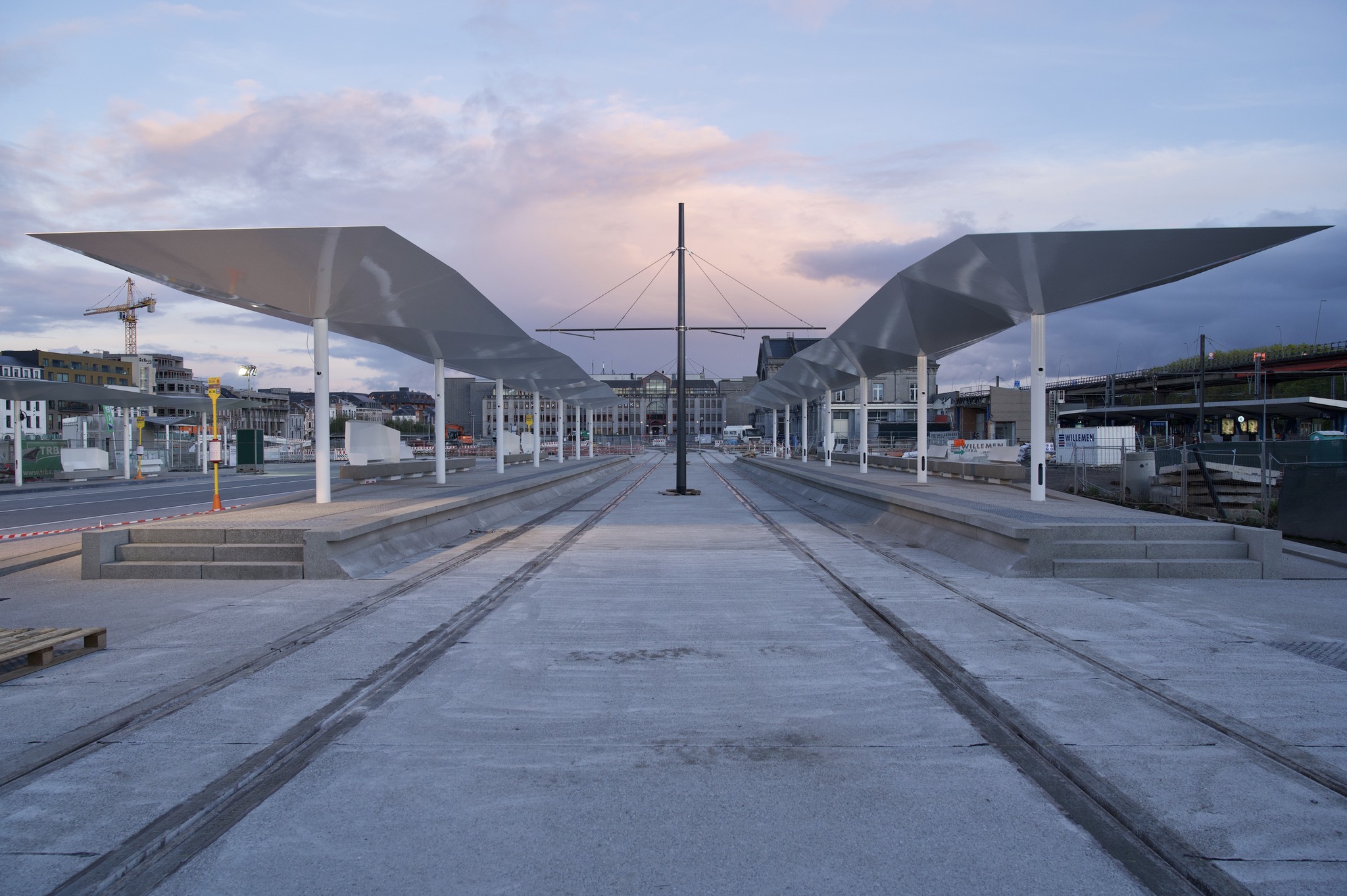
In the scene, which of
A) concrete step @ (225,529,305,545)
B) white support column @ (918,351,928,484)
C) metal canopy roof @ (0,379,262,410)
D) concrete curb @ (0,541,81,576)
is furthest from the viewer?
metal canopy roof @ (0,379,262,410)

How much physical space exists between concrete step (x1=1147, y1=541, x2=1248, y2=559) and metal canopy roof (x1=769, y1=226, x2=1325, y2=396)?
16.7 ft

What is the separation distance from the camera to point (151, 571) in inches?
429

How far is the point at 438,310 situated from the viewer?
17625mm

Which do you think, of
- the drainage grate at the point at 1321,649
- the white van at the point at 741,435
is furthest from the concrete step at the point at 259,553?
the white van at the point at 741,435

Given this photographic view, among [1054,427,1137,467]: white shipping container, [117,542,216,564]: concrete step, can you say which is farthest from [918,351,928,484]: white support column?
[1054,427,1137,467]: white shipping container

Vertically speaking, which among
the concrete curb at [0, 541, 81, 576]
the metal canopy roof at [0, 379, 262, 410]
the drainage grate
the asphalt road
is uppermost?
the metal canopy roof at [0, 379, 262, 410]

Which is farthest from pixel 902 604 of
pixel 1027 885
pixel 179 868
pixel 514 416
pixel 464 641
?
pixel 514 416

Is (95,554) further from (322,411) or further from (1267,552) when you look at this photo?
(1267,552)

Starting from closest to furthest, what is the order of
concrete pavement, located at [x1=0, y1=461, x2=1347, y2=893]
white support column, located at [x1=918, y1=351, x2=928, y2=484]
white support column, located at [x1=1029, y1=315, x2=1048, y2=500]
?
1. concrete pavement, located at [x1=0, y1=461, x2=1347, y2=893]
2. white support column, located at [x1=1029, y1=315, x2=1048, y2=500]
3. white support column, located at [x1=918, y1=351, x2=928, y2=484]

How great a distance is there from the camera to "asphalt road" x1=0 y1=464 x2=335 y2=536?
19.4 metres

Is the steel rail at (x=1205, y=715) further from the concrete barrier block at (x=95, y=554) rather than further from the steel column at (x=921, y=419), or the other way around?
the steel column at (x=921, y=419)

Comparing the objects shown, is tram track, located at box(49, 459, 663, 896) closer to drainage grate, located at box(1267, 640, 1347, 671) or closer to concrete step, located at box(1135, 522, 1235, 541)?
drainage grate, located at box(1267, 640, 1347, 671)

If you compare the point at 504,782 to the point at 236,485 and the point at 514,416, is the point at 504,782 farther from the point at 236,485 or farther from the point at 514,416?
the point at 514,416

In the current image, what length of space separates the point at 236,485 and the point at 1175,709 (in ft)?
117
